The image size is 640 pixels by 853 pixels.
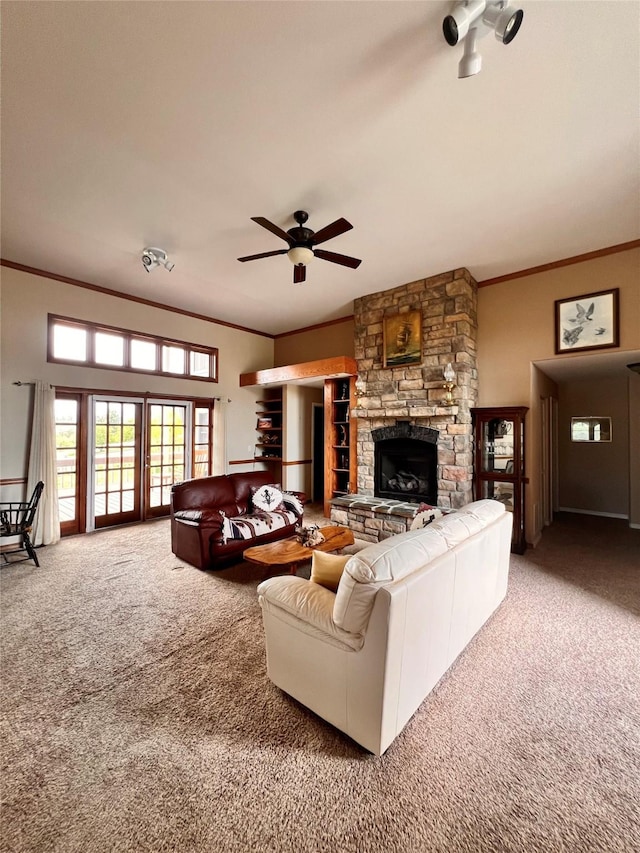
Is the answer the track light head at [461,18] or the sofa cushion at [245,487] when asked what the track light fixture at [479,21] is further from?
the sofa cushion at [245,487]

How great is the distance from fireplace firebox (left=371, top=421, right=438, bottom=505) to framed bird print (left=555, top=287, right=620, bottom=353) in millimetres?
1853

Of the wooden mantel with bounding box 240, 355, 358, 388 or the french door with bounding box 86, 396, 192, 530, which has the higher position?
the wooden mantel with bounding box 240, 355, 358, 388

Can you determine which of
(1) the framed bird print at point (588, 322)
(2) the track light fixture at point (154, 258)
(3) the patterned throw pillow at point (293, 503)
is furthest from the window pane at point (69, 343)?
(1) the framed bird print at point (588, 322)

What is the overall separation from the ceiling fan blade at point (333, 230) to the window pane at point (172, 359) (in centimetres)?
370

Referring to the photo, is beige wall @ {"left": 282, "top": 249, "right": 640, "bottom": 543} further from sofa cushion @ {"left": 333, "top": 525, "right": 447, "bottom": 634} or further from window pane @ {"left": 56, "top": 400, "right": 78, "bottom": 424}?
window pane @ {"left": 56, "top": 400, "right": 78, "bottom": 424}

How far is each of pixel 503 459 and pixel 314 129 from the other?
3.95 metres

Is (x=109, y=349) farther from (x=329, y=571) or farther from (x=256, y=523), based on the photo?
(x=329, y=571)

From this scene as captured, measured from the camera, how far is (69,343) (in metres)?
4.77

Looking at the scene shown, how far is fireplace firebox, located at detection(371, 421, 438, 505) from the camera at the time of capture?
478 cm

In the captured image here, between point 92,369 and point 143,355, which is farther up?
Result: point 143,355

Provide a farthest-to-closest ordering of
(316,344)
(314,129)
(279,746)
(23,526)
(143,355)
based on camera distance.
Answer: (316,344), (143,355), (23,526), (314,129), (279,746)

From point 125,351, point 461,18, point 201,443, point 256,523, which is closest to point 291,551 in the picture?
point 256,523

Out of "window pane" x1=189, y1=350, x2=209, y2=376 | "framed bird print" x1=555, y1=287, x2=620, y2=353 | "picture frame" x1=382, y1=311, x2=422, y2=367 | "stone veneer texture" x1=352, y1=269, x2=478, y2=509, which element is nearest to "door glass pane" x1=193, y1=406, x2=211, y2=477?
"window pane" x1=189, y1=350, x2=209, y2=376

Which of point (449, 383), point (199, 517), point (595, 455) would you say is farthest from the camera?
point (595, 455)
